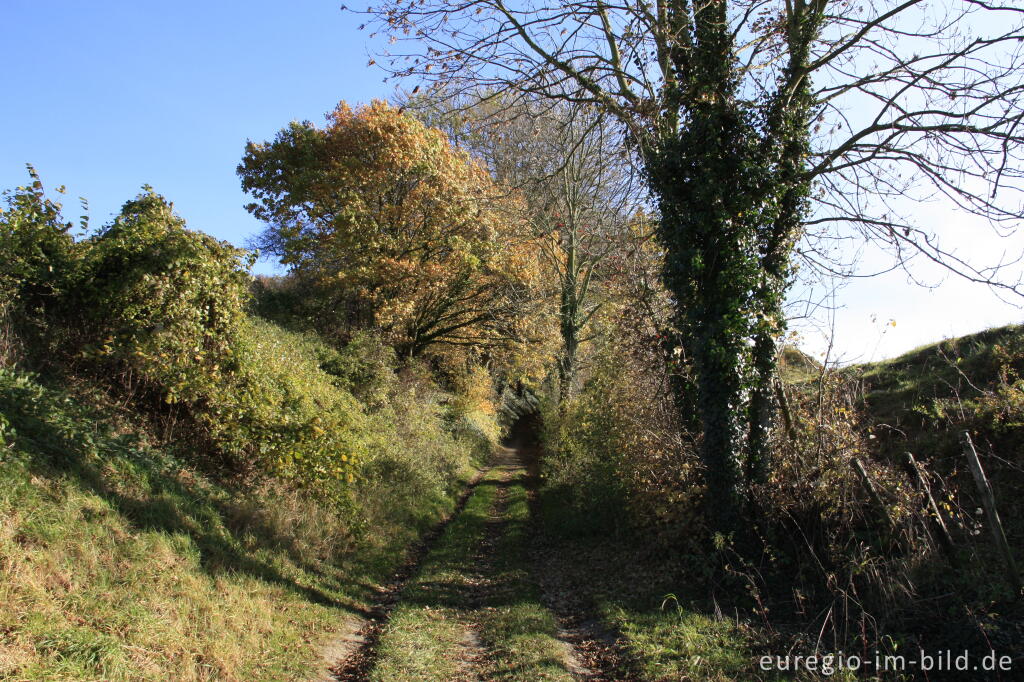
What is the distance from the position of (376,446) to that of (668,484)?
752 centimetres

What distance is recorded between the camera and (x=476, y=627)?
7.52 metres

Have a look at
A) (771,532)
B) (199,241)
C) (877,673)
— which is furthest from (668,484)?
(199,241)

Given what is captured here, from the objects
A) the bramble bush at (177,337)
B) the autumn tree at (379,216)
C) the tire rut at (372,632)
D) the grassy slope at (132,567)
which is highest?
the autumn tree at (379,216)

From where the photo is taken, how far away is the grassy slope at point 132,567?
4391 mm

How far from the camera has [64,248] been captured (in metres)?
7.97

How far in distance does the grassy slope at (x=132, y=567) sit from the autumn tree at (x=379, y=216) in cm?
1031

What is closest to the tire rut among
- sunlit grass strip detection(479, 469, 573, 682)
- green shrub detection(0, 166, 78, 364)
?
sunlit grass strip detection(479, 469, 573, 682)

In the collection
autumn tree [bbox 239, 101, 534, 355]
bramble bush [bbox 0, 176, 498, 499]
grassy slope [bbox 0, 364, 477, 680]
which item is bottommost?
Result: grassy slope [bbox 0, 364, 477, 680]

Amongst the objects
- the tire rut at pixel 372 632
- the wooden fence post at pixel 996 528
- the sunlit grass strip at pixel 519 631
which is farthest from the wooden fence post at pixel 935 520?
the tire rut at pixel 372 632

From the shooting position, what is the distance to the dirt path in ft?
19.9

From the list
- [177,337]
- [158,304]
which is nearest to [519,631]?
[177,337]

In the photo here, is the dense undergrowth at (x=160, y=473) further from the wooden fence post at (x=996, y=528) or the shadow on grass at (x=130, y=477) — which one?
the wooden fence post at (x=996, y=528)

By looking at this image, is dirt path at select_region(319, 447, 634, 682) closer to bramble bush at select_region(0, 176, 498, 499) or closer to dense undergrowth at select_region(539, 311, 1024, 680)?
dense undergrowth at select_region(539, 311, 1024, 680)

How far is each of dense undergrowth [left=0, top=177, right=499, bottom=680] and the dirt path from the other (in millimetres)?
606
